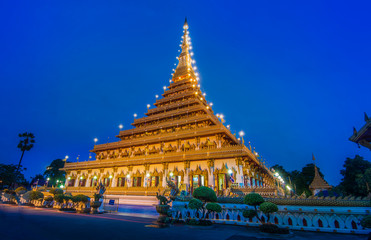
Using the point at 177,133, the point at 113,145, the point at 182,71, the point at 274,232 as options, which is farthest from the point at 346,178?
the point at 113,145

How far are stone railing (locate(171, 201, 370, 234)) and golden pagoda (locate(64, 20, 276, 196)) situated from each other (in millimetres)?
6294

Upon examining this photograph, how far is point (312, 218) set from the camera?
920 centimetres

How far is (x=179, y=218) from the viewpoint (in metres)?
12.0

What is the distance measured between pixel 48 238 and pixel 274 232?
27.9ft

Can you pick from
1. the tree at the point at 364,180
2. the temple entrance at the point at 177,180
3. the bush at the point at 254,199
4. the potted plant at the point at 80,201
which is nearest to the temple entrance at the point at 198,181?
the temple entrance at the point at 177,180

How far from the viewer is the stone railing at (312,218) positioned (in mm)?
8425

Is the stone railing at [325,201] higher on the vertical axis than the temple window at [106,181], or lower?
lower

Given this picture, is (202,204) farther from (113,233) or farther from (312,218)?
(312,218)

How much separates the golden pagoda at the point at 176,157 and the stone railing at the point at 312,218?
20.6ft

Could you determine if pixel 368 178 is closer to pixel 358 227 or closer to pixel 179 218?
pixel 358 227

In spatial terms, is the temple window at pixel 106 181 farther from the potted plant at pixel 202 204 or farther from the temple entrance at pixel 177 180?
the potted plant at pixel 202 204

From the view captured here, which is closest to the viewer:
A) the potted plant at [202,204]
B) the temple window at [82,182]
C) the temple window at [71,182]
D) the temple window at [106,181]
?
the potted plant at [202,204]

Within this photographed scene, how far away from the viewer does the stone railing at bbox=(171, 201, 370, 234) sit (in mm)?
8425

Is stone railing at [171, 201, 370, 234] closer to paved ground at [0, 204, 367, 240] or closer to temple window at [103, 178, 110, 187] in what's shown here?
paved ground at [0, 204, 367, 240]
